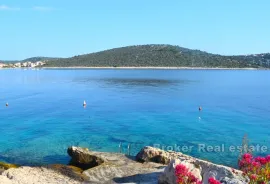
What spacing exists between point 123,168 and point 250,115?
33.9 metres

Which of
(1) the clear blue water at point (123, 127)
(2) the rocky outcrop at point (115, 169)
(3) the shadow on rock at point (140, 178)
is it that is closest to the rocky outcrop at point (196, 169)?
(2) the rocky outcrop at point (115, 169)

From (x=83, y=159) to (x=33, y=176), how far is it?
4.34m

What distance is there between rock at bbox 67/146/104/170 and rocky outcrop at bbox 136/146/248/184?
3.44m

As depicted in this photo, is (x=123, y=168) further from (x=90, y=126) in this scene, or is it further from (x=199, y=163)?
(x=90, y=126)

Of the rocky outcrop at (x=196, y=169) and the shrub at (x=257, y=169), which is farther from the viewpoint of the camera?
the rocky outcrop at (x=196, y=169)

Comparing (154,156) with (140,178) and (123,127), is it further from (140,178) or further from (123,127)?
(123,127)

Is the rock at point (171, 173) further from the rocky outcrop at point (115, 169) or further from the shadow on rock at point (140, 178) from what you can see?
the shadow on rock at point (140, 178)

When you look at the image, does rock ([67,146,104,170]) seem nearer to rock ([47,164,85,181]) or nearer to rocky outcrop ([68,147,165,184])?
rocky outcrop ([68,147,165,184])

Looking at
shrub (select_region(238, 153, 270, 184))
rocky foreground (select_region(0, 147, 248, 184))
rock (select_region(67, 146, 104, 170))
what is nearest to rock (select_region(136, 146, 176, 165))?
rocky foreground (select_region(0, 147, 248, 184))

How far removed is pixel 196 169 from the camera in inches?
653

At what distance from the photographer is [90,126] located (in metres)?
40.8

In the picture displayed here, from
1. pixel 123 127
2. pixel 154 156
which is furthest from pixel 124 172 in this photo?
pixel 123 127

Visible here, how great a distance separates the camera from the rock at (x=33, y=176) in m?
18.8

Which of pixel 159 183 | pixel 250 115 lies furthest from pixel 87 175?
pixel 250 115
